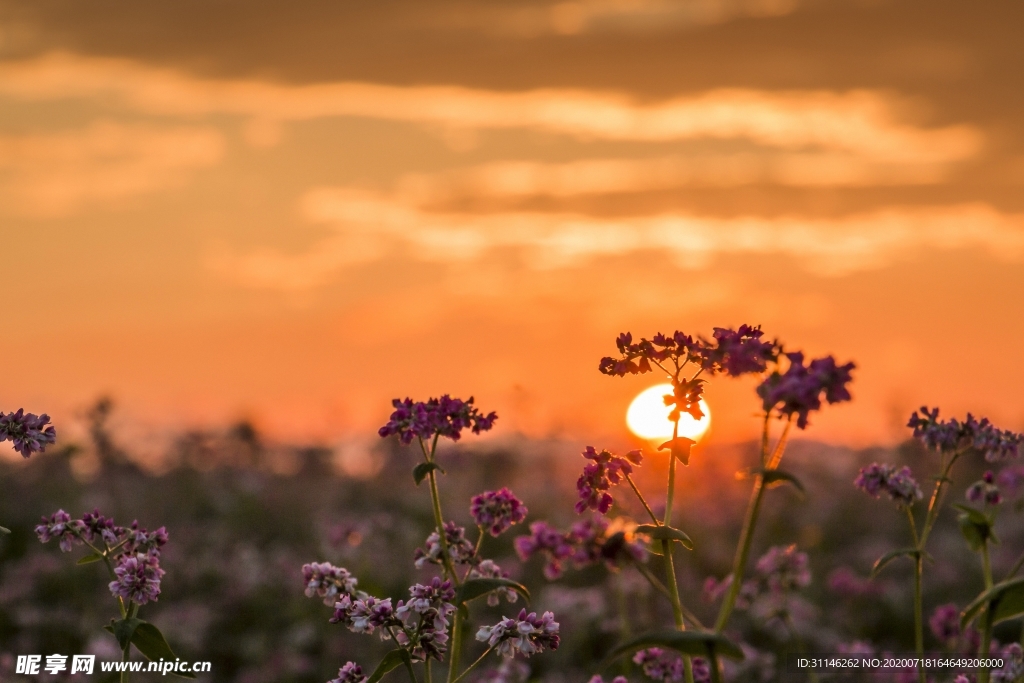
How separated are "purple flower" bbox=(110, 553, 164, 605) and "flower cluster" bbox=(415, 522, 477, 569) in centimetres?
124

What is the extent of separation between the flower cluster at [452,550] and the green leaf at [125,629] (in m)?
1.31

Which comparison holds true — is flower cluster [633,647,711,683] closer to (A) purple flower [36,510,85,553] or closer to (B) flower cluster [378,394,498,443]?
(B) flower cluster [378,394,498,443]

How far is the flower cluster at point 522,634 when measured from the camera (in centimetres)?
527

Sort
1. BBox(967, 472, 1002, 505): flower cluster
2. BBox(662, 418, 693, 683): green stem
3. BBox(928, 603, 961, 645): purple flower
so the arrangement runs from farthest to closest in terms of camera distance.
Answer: BBox(928, 603, 961, 645): purple flower < BBox(967, 472, 1002, 505): flower cluster < BBox(662, 418, 693, 683): green stem

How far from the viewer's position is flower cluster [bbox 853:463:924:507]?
5.81 m

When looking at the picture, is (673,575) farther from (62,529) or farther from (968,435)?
(62,529)

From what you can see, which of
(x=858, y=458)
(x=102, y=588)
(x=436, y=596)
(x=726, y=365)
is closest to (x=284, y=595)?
(x=102, y=588)

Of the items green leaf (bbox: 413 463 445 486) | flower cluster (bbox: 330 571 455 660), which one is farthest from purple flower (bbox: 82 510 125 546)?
green leaf (bbox: 413 463 445 486)

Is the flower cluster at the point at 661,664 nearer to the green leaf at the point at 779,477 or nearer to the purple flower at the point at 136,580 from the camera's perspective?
the green leaf at the point at 779,477

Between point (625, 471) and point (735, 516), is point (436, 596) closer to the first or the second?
point (625, 471)

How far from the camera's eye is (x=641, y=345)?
17.9 feet

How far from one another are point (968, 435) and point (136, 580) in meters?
4.07

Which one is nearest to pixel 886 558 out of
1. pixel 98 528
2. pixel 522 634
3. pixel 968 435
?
pixel 968 435

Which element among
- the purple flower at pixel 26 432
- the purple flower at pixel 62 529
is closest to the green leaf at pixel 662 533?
the purple flower at pixel 62 529
